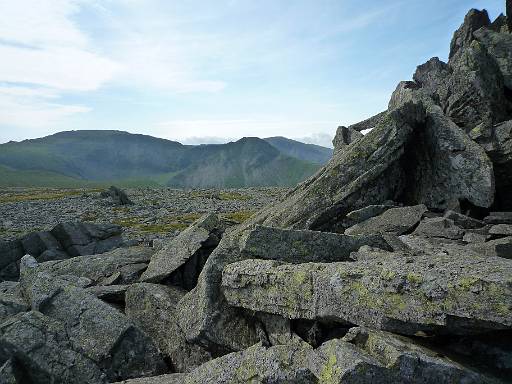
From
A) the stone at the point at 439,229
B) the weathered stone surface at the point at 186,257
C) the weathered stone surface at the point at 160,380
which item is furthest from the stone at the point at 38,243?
the stone at the point at 439,229

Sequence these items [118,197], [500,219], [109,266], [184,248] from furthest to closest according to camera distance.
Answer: [118,197] → [109,266] → [184,248] → [500,219]

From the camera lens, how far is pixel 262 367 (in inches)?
372

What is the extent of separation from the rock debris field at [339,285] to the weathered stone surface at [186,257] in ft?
0.30

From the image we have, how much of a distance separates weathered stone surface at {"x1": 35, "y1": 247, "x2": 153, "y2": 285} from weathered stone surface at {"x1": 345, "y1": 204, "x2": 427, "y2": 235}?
1152 cm

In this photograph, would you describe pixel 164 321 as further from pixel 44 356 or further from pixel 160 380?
pixel 44 356

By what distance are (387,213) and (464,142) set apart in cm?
542

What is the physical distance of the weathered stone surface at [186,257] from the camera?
736 inches

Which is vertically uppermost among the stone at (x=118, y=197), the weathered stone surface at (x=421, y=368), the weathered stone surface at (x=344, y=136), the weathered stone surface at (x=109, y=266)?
the weathered stone surface at (x=344, y=136)

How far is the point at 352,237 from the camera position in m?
14.6

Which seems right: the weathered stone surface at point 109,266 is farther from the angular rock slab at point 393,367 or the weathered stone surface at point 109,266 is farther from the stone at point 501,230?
the stone at point 501,230

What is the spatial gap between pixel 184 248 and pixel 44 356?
7676mm

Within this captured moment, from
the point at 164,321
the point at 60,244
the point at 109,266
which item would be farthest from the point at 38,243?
the point at 164,321

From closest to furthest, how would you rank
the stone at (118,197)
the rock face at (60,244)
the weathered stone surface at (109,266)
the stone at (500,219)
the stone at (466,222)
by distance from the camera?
the stone at (466,222) < the stone at (500,219) < the weathered stone surface at (109,266) < the rock face at (60,244) < the stone at (118,197)

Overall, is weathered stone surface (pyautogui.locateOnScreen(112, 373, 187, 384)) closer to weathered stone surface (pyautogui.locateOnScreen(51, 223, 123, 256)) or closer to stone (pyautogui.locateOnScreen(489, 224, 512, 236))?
stone (pyautogui.locateOnScreen(489, 224, 512, 236))
